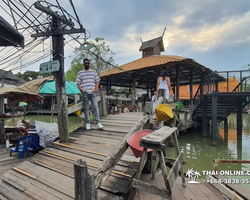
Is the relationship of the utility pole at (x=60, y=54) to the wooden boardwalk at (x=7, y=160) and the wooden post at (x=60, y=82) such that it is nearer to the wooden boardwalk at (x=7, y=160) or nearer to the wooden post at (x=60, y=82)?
the wooden post at (x=60, y=82)

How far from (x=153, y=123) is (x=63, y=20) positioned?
4.31 metres

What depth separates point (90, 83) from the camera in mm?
4441

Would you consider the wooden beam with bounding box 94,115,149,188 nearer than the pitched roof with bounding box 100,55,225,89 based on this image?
Yes

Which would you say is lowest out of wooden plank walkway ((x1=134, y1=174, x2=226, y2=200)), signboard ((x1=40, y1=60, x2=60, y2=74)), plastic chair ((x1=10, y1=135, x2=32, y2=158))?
wooden plank walkway ((x1=134, y1=174, x2=226, y2=200))

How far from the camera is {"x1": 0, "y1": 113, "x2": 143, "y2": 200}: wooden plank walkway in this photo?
2510 mm

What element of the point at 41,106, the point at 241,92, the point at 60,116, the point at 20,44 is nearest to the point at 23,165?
the point at 60,116

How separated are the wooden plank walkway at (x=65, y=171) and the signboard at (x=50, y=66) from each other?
6.10ft

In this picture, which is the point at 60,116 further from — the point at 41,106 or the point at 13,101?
the point at 41,106

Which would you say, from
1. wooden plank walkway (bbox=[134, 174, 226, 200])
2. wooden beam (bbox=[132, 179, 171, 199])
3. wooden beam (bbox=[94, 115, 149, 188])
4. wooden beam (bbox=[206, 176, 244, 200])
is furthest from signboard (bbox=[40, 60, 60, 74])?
wooden beam (bbox=[206, 176, 244, 200])

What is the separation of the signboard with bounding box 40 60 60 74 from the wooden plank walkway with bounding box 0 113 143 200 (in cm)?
186

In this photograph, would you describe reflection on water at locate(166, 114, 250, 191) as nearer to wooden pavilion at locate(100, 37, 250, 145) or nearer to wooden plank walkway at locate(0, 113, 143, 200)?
wooden pavilion at locate(100, 37, 250, 145)

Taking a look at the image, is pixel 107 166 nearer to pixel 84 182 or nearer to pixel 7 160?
pixel 84 182

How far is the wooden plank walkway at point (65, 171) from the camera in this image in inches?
98.8

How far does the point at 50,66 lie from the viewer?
4039 mm
